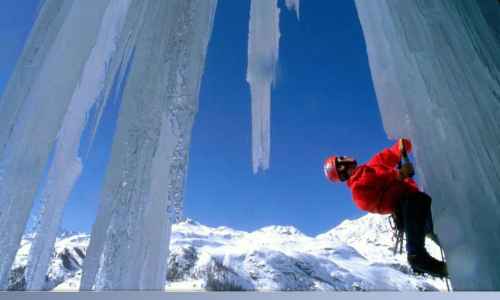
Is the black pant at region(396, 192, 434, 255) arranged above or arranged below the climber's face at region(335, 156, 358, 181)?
below

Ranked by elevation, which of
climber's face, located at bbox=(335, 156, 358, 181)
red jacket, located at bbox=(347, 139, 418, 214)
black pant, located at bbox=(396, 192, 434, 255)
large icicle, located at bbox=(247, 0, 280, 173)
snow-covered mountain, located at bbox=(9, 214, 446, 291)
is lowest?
black pant, located at bbox=(396, 192, 434, 255)

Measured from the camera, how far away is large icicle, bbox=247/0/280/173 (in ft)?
7.82

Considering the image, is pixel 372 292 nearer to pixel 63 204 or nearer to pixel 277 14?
pixel 63 204

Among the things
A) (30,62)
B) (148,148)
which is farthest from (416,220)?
(30,62)

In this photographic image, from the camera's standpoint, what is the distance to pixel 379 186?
1684 millimetres

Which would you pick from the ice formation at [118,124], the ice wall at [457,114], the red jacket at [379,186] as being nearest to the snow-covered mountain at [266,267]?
the red jacket at [379,186]

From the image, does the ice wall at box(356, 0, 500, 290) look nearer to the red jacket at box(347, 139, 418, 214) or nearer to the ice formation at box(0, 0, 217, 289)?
the red jacket at box(347, 139, 418, 214)

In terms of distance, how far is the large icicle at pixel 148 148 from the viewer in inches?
44.9

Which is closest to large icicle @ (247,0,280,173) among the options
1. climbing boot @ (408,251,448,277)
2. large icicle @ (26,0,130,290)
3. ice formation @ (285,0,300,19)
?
ice formation @ (285,0,300,19)

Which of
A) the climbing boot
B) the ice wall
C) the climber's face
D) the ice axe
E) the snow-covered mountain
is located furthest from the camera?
the snow-covered mountain

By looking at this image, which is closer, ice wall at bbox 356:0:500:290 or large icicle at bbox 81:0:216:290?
ice wall at bbox 356:0:500:290

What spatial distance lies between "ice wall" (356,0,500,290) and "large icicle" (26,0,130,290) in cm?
132

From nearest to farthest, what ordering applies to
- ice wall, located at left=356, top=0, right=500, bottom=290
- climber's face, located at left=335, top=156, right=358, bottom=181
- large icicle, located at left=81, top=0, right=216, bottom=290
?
1. ice wall, located at left=356, top=0, right=500, bottom=290
2. large icicle, located at left=81, top=0, right=216, bottom=290
3. climber's face, located at left=335, top=156, right=358, bottom=181

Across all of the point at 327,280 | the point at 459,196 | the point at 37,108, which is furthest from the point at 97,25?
the point at 327,280
